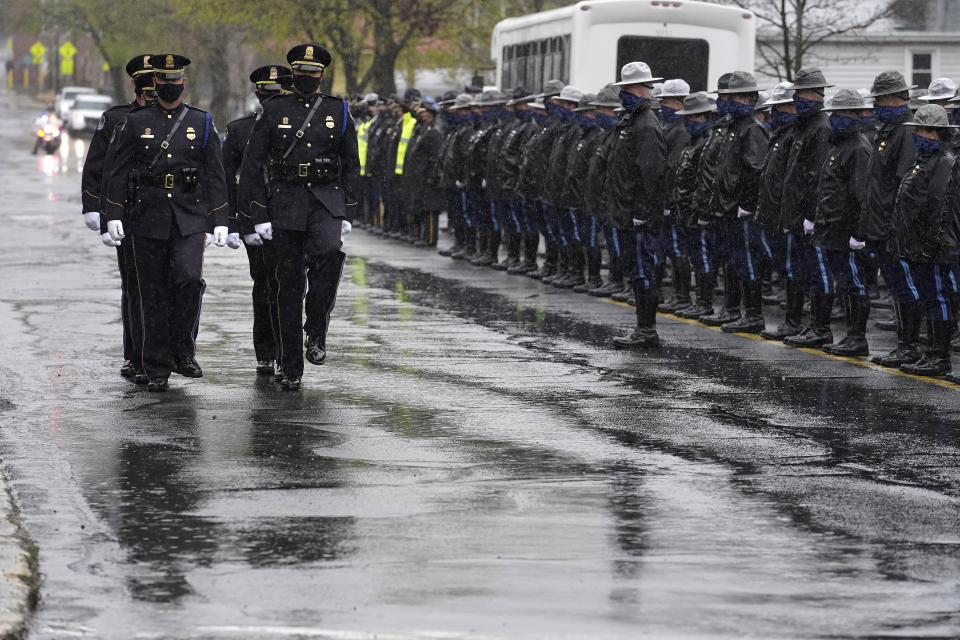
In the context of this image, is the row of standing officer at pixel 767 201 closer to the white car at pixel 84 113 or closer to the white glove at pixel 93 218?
the white glove at pixel 93 218

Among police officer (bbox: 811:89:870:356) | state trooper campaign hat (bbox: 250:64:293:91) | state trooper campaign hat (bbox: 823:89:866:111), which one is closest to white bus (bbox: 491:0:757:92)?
police officer (bbox: 811:89:870:356)

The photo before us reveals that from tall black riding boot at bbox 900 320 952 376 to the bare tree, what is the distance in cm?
2720

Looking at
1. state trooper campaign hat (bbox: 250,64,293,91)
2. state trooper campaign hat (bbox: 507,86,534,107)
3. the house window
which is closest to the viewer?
state trooper campaign hat (bbox: 250,64,293,91)

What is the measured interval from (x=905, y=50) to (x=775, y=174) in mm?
35573

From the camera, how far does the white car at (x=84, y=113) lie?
74.5 metres

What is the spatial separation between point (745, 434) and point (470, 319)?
6320mm

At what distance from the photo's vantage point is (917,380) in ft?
41.7

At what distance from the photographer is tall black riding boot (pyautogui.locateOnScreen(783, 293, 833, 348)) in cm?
1449

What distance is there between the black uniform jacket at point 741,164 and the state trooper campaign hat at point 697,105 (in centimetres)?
125

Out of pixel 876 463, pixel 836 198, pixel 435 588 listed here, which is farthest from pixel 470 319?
pixel 435 588

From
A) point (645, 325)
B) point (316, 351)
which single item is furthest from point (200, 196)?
A: point (645, 325)

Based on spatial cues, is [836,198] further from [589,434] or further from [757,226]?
[589,434]

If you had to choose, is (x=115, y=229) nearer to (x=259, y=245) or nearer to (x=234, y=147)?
(x=259, y=245)

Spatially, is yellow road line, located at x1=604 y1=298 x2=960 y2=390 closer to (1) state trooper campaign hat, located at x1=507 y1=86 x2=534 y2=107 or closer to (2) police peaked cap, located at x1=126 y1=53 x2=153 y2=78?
(2) police peaked cap, located at x1=126 y1=53 x2=153 y2=78
